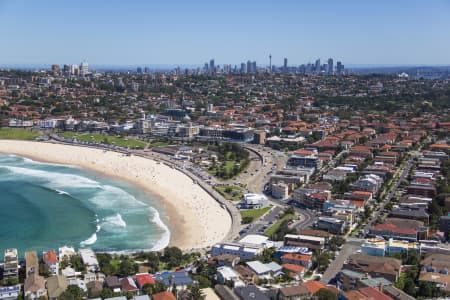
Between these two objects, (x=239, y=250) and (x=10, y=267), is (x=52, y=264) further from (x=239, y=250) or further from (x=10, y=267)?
(x=239, y=250)

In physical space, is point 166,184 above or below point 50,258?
below

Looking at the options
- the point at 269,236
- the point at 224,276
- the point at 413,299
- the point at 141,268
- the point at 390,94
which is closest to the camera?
the point at 413,299

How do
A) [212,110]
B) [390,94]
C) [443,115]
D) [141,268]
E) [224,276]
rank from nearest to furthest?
[224,276], [141,268], [443,115], [212,110], [390,94]

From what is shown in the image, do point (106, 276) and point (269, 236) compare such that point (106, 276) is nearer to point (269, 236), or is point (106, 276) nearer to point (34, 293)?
point (34, 293)

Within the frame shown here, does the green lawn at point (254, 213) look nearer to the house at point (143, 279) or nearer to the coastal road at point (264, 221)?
the coastal road at point (264, 221)

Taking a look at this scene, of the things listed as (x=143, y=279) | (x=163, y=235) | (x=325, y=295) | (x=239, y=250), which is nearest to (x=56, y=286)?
(x=143, y=279)

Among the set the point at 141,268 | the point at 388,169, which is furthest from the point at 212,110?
the point at 141,268

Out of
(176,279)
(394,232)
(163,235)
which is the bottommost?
(163,235)

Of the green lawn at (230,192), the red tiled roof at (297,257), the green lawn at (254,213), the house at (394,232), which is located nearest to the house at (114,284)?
the red tiled roof at (297,257)
